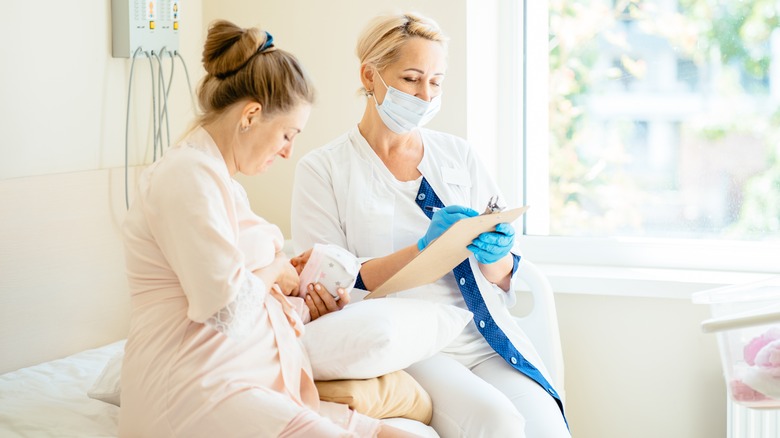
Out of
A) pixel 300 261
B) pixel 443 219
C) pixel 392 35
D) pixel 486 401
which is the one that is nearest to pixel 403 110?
pixel 392 35

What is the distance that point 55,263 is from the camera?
2.28 meters

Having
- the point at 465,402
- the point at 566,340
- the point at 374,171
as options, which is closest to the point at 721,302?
the point at 465,402

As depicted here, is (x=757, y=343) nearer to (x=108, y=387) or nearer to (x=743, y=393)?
(x=743, y=393)

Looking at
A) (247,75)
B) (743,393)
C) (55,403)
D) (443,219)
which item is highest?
(247,75)

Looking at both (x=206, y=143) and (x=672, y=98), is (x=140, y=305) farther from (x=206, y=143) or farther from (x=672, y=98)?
(x=672, y=98)

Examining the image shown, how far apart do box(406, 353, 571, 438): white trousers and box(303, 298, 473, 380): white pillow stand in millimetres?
75

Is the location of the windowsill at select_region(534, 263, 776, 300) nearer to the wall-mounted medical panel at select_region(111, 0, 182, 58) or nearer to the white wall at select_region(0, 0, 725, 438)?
the white wall at select_region(0, 0, 725, 438)

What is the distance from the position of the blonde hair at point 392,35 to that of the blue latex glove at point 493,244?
48cm

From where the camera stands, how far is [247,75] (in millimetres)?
1551

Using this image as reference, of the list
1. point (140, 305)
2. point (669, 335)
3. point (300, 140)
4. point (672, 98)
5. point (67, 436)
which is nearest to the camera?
point (140, 305)

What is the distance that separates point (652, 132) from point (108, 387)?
1.72 meters

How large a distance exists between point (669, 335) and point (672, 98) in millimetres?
708

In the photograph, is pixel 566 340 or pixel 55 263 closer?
pixel 55 263

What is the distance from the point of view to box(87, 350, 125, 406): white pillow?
1.86 m
